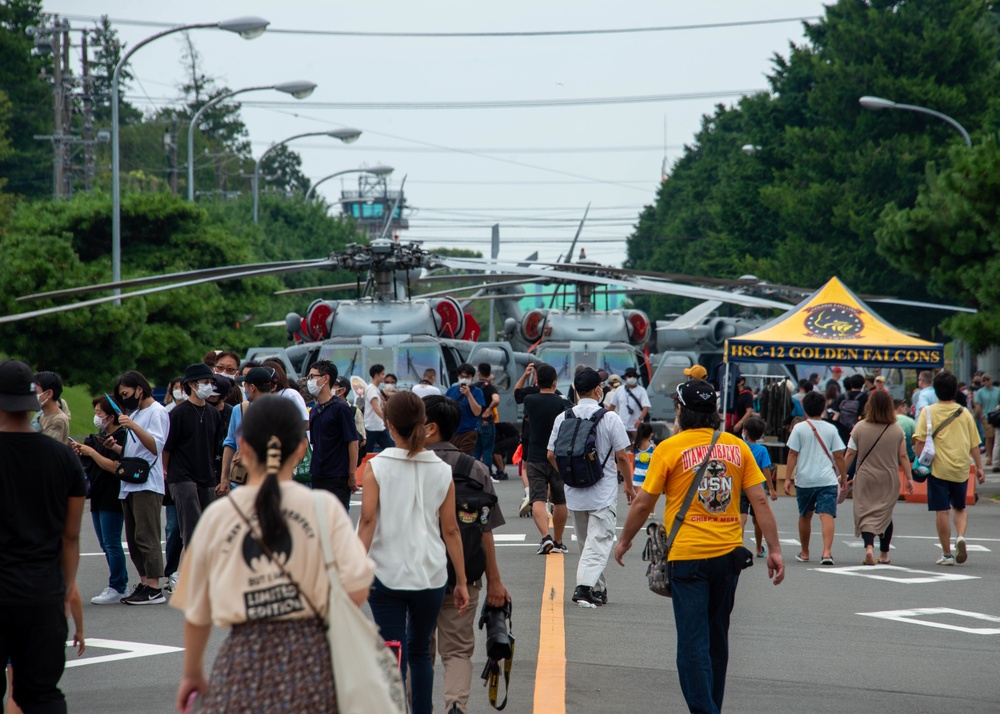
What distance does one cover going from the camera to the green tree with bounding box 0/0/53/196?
64.4 m

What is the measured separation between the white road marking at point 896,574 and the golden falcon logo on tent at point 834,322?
25.1ft

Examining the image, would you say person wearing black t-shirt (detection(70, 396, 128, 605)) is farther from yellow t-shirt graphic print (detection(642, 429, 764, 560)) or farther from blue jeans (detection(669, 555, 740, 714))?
blue jeans (detection(669, 555, 740, 714))

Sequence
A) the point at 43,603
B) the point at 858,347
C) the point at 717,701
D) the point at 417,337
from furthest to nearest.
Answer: the point at 417,337 < the point at 858,347 < the point at 717,701 < the point at 43,603

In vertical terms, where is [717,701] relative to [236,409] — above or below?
below

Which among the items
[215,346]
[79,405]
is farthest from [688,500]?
[79,405]

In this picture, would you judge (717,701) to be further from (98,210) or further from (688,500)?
(98,210)

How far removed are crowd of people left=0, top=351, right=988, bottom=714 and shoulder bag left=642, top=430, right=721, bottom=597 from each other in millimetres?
19

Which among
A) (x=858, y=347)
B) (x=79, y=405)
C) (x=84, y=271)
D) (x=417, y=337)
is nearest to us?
(x=858, y=347)

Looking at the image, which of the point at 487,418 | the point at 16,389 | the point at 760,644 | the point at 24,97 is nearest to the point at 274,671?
the point at 16,389

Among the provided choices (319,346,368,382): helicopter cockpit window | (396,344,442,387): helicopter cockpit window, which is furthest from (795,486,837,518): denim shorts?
(319,346,368,382): helicopter cockpit window

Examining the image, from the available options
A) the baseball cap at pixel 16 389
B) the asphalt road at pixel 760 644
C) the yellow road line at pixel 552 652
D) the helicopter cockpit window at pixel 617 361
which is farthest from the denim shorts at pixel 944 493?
the helicopter cockpit window at pixel 617 361

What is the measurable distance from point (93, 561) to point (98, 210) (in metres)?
21.8

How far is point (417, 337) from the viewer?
24.7 metres

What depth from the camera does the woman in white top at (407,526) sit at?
5.83 meters
